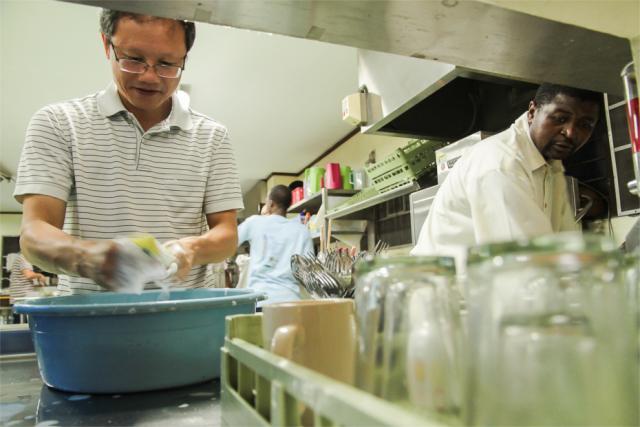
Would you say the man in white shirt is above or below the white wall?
below

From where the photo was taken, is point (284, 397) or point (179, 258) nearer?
point (284, 397)

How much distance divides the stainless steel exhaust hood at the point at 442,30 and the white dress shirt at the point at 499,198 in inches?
19.3

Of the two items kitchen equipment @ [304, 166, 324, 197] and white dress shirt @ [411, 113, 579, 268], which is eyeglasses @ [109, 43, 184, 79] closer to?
white dress shirt @ [411, 113, 579, 268]

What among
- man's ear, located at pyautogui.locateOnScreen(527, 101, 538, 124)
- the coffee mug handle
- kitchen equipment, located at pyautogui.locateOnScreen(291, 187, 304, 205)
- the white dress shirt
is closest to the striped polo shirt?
the white dress shirt

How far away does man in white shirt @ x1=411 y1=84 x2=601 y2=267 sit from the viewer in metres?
1.19

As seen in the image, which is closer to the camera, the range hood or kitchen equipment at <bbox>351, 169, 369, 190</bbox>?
the range hood

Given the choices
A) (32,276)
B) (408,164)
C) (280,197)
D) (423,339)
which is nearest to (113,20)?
(423,339)

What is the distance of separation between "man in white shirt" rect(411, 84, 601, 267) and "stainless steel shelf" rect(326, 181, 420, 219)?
1.00m

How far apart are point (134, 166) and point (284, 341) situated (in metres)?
0.96

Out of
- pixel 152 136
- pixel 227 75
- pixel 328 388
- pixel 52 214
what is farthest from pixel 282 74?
pixel 328 388

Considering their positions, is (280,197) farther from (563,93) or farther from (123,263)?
(123,263)

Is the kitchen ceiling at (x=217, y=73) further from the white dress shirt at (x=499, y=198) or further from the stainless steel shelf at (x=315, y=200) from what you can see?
the white dress shirt at (x=499, y=198)

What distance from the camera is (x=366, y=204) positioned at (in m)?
3.15

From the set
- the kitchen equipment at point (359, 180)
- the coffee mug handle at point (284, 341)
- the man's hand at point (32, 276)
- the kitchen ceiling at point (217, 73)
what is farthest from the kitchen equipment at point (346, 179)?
the man's hand at point (32, 276)
